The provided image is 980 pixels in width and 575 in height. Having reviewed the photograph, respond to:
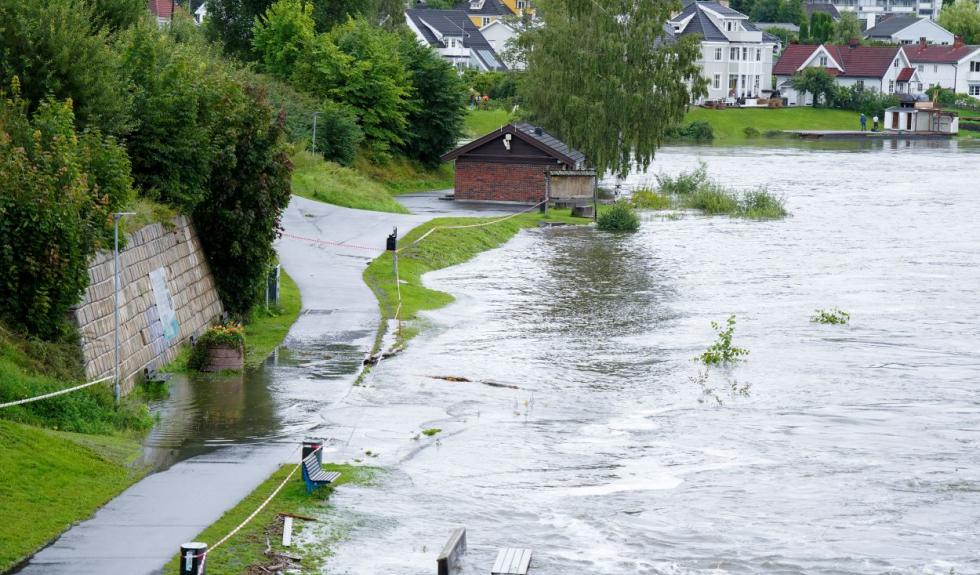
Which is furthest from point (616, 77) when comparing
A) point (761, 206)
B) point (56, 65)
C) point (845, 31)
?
point (845, 31)

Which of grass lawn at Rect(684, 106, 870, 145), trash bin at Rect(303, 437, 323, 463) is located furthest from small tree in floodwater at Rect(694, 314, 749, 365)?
grass lawn at Rect(684, 106, 870, 145)

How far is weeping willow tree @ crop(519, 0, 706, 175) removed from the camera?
6425 cm

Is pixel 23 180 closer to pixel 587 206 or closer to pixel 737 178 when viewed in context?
pixel 587 206

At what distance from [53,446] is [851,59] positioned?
132115 millimetres

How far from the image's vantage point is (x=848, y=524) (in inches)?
782

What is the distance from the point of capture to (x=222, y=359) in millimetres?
27031

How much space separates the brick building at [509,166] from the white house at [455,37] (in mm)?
71789

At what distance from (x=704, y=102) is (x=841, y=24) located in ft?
156

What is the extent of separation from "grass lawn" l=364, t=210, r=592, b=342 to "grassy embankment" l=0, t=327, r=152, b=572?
10630 mm

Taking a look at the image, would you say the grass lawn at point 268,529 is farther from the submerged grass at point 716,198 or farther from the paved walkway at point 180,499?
the submerged grass at point 716,198

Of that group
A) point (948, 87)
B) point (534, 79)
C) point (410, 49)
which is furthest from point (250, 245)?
point (948, 87)

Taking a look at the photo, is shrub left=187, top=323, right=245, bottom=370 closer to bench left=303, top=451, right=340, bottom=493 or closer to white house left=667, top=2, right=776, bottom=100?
bench left=303, top=451, right=340, bottom=493

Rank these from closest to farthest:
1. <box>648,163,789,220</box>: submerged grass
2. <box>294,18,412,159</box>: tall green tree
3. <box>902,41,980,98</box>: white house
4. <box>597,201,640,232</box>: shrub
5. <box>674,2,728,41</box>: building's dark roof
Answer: <box>597,201,640,232</box>: shrub, <box>648,163,789,220</box>: submerged grass, <box>294,18,412,159</box>: tall green tree, <box>674,2,728,41</box>: building's dark roof, <box>902,41,980,98</box>: white house

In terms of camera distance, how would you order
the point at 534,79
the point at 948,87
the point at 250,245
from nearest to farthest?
the point at 250,245, the point at 534,79, the point at 948,87
